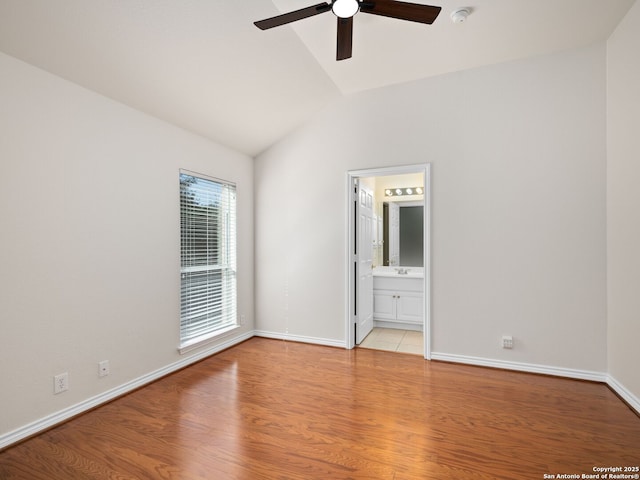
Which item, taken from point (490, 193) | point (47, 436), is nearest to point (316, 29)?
point (490, 193)

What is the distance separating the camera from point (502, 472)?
1.89 m

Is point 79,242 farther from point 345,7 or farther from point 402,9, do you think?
point 402,9

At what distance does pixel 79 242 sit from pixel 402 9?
278 cm

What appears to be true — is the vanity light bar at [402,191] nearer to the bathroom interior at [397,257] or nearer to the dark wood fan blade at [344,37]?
the bathroom interior at [397,257]

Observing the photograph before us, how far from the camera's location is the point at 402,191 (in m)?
5.61

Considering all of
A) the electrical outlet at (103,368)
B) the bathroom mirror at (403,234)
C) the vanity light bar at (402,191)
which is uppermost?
the vanity light bar at (402,191)

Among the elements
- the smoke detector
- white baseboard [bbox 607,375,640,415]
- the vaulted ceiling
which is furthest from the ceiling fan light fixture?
white baseboard [bbox 607,375,640,415]

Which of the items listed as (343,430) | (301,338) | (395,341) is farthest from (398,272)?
(343,430)

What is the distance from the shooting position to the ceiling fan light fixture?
6.35 feet

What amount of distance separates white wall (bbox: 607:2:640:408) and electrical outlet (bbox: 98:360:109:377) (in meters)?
4.13

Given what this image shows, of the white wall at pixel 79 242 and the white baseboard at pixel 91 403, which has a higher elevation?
the white wall at pixel 79 242

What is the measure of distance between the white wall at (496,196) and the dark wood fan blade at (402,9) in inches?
66.1

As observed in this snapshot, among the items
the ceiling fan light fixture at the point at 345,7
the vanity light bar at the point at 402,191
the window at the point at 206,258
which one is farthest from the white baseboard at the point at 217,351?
the ceiling fan light fixture at the point at 345,7

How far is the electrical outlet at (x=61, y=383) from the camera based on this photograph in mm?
2398
